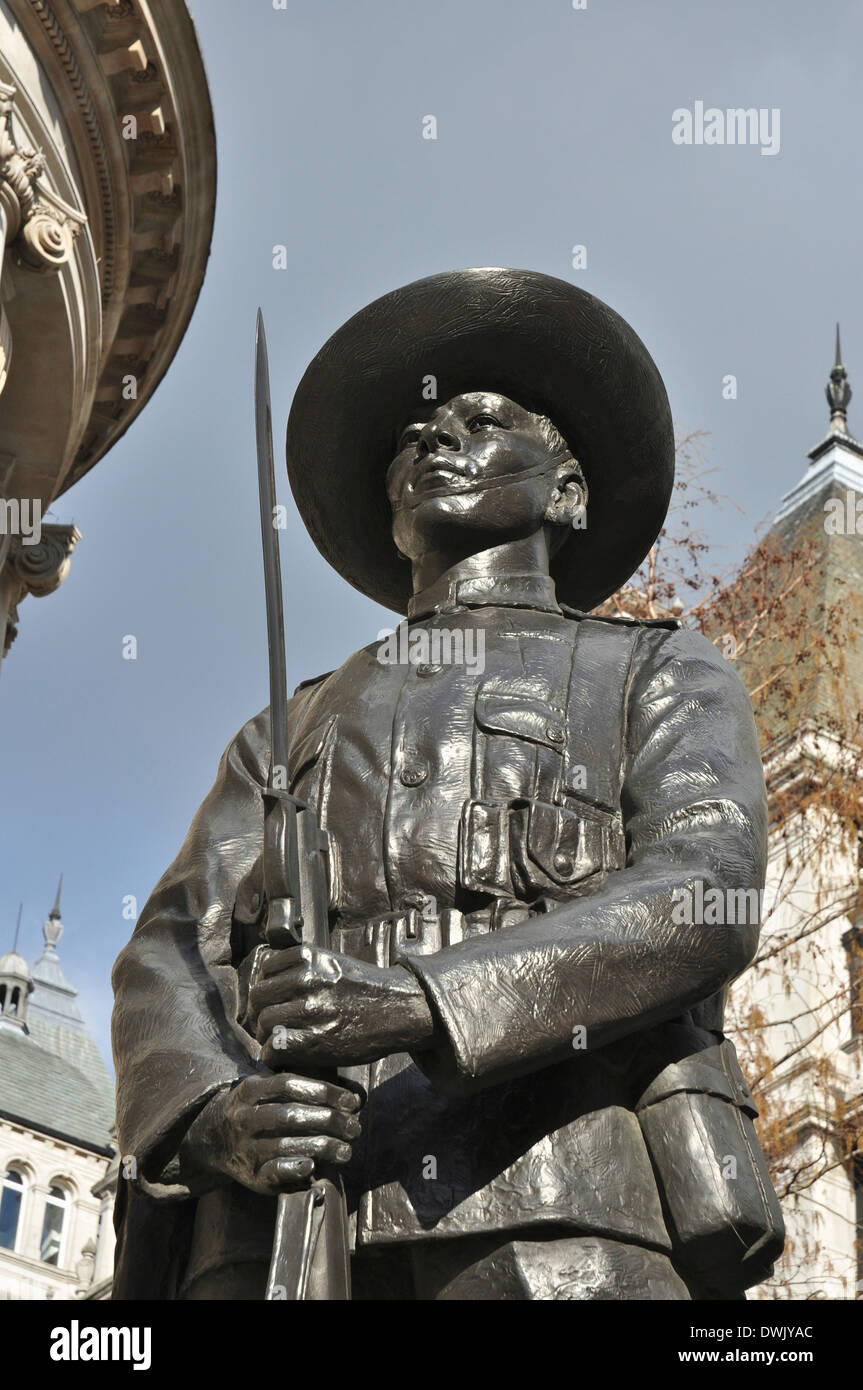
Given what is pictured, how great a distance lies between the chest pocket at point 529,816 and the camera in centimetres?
342

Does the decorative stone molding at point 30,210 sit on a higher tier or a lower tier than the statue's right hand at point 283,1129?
higher

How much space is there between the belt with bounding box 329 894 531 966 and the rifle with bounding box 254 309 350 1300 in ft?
0.65

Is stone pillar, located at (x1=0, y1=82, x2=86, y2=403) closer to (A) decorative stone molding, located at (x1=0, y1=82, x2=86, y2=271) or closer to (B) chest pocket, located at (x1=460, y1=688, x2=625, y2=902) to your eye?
(A) decorative stone molding, located at (x1=0, y1=82, x2=86, y2=271)

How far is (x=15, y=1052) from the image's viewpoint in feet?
245

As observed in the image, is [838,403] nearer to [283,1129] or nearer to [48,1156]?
[283,1129]

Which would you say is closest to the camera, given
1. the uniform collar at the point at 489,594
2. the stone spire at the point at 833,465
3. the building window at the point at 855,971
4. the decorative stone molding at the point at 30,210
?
the uniform collar at the point at 489,594

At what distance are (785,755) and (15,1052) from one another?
206 feet

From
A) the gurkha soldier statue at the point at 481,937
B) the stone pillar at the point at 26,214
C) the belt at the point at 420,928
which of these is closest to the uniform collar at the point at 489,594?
the gurkha soldier statue at the point at 481,937

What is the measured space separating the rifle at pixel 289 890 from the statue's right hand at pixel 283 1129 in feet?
0.15

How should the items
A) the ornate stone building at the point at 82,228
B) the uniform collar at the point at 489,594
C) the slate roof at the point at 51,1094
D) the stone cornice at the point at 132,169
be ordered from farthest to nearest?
1. the slate roof at the point at 51,1094
2. the stone cornice at the point at 132,169
3. the ornate stone building at the point at 82,228
4. the uniform collar at the point at 489,594

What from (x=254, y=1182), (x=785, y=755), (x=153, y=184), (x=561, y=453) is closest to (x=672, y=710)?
(x=561, y=453)

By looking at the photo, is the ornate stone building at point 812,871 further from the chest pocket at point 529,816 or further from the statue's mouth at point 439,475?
the chest pocket at point 529,816

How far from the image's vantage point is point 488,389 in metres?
4.38

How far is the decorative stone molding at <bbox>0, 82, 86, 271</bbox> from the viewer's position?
1076 centimetres
